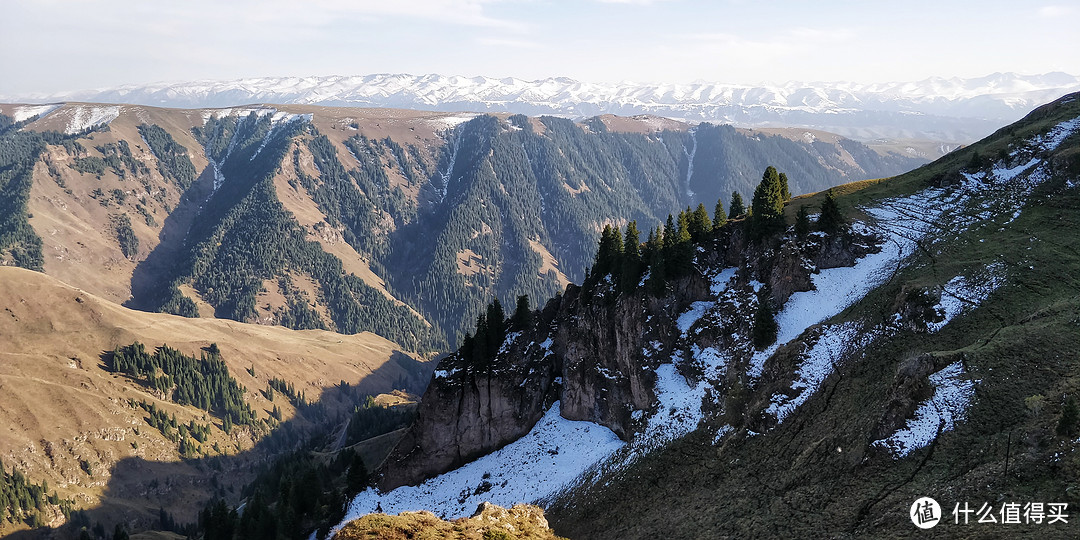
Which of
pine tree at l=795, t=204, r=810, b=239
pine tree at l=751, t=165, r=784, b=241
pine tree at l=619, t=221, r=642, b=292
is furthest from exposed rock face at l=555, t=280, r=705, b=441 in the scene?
pine tree at l=795, t=204, r=810, b=239

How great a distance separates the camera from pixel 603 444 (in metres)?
77.8

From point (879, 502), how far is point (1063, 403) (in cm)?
1248

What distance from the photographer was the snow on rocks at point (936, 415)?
41438mm

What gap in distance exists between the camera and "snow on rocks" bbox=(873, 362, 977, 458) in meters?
41.4

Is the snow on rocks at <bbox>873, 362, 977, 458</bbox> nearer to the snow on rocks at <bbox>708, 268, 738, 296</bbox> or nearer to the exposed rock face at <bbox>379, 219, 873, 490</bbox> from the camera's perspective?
the exposed rock face at <bbox>379, 219, 873, 490</bbox>

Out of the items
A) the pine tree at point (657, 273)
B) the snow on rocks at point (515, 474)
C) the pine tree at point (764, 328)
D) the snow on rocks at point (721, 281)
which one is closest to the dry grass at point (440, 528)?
the snow on rocks at point (515, 474)

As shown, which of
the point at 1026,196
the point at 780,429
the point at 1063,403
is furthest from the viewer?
the point at 1026,196

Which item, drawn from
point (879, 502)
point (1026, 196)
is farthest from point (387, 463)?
point (1026, 196)

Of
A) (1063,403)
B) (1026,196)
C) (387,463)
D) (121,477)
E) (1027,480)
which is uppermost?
(1026,196)

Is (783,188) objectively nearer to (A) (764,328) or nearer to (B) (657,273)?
(B) (657,273)

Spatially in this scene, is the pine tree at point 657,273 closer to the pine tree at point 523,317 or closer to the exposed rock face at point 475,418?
the exposed rock face at point 475,418

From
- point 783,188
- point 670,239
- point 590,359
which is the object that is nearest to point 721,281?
point 670,239

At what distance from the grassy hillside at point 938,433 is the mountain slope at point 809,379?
0.19 metres

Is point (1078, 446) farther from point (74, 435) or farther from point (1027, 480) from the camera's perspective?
point (74, 435)
